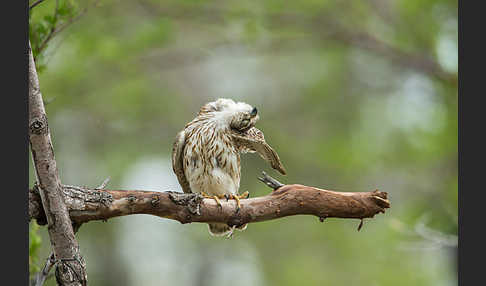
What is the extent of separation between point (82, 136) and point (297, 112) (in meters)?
4.09

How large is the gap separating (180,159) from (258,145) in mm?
892

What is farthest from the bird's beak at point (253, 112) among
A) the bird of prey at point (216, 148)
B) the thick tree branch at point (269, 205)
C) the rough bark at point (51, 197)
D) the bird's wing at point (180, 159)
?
the rough bark at point (51, 197)

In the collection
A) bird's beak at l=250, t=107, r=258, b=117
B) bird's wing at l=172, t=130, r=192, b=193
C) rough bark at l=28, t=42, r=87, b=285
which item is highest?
bird's beak at l=250, t=107, r=258, b=117

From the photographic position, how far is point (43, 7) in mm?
4051

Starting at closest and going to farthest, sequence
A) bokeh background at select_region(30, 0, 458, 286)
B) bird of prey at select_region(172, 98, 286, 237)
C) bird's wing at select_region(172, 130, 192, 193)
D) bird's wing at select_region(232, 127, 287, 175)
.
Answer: bird's wing at select_region(232, 127, 287, 175) < bird of prey at select_region(172, 98, 286, 237) < bird's wing at select_region(172, 130, 192, 193) < bokeh background at select_region(30, 0, 458, 286)

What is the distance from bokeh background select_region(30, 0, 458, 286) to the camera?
7844 millimetres

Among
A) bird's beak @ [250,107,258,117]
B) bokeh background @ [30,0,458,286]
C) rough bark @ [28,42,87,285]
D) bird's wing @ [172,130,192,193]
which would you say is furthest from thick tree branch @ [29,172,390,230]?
bokeh background @ [30,0,458,286]

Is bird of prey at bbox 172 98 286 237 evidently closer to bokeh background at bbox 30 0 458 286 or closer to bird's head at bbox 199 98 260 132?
bird's head at bbox 199 98 260 132

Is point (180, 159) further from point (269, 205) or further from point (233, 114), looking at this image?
point (269, 205)

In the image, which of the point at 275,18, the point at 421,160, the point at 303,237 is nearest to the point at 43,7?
the point at 275,18

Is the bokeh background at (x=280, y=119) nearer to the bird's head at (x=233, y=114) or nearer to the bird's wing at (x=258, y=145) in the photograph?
the bird's wing at (x=258, y=145)

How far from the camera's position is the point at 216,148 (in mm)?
4305

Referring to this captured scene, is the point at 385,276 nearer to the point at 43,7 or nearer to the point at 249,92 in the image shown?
the point at 249,92

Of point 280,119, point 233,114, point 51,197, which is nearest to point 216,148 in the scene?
point 233,114
